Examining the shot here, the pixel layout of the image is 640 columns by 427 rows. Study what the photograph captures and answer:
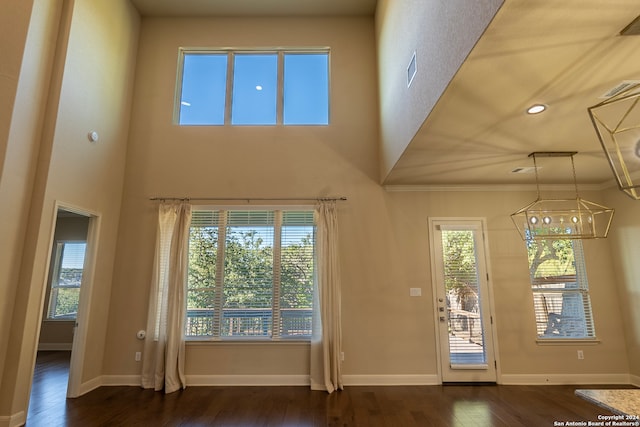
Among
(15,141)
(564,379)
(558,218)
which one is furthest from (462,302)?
(15,141)

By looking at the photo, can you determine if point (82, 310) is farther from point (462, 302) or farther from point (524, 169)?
point (524, 169)

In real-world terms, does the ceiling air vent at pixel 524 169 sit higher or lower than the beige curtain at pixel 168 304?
higher

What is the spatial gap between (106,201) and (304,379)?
3.60 metres

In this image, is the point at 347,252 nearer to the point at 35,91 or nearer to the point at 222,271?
the point at 222,271

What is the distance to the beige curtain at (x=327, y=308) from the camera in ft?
14.2

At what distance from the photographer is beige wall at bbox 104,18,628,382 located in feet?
14.9

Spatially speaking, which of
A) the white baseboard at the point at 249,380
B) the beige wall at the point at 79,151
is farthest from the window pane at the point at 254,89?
the white baseboard at the point at 249,380

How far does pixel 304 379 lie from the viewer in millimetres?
4477

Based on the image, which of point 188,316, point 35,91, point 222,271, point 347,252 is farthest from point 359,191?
point 35,91

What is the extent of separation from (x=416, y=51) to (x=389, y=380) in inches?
156

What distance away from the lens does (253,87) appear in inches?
216

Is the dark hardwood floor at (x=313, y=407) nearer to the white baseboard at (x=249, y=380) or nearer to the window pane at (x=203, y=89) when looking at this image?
the white baseboard at (x=249, y=380)

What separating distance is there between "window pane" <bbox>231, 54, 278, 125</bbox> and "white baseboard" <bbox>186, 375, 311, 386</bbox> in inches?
144

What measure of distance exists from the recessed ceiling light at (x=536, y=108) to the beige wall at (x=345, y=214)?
227 cm
